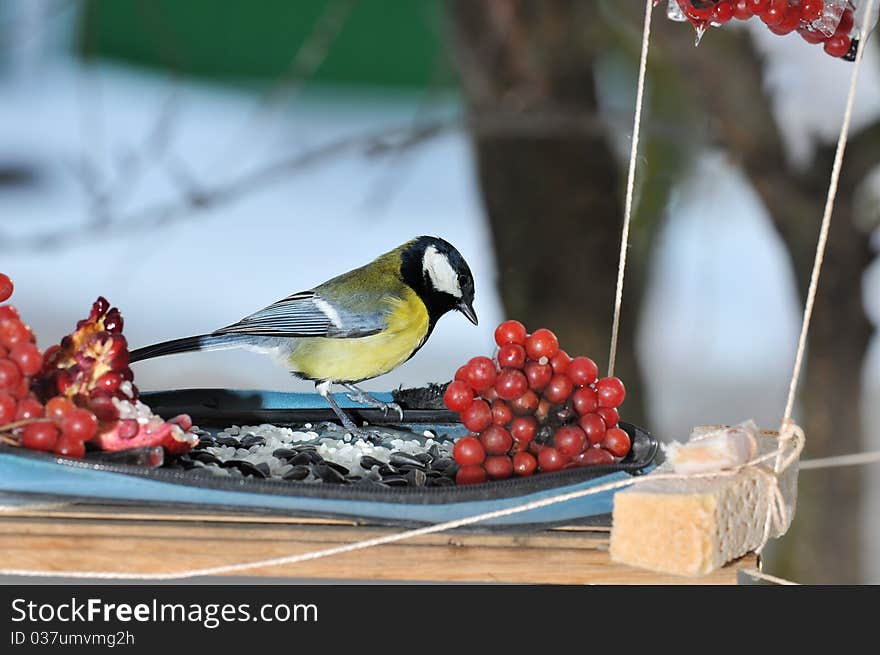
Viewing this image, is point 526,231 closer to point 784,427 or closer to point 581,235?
point 581,235

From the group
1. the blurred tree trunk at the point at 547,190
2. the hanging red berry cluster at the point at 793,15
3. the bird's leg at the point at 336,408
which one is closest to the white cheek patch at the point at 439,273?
the bird's leg at the point at 336,408

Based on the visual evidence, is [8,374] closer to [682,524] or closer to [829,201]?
[682,524]

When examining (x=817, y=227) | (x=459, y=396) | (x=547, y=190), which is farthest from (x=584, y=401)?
(x=547, y=190)

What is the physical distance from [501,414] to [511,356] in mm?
61

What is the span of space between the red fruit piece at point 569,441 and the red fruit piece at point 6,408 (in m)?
0.54

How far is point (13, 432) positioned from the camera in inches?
41.9

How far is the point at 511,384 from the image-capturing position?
3.73ft

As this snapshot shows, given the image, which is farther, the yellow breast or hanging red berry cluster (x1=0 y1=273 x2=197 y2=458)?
the yellow breast

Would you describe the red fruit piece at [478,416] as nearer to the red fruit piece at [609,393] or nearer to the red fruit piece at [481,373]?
the red fruit piece at [481,373]

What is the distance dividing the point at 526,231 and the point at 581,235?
13cm

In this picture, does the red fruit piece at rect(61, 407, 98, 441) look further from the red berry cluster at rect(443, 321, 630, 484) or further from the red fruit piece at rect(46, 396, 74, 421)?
the red berry cluster at rect(443, 321, 630, 484)

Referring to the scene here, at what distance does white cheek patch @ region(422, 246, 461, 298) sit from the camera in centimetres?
151

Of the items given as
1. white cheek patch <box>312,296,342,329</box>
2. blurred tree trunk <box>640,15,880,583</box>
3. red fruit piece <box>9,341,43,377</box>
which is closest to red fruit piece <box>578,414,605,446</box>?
white cheek patch <box>312,296,342,329</box>

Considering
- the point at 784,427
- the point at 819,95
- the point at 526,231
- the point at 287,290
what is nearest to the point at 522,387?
the point at 784,427
